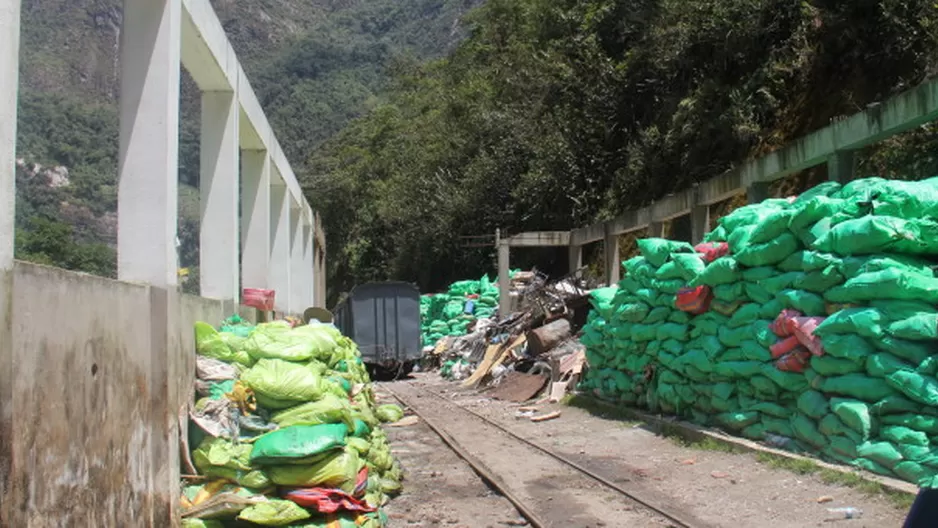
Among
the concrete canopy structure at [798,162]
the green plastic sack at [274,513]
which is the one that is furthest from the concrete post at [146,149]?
the concrete canopy structure at [798,162]

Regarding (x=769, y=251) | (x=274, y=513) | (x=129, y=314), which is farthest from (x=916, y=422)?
(x=129, y=314)

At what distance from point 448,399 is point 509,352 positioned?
2.04m

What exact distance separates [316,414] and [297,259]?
14067mm

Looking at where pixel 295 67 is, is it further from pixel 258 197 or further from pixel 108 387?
pixel 108 387

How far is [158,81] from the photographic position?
6355mm

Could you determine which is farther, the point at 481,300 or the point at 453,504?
the point at 481,300

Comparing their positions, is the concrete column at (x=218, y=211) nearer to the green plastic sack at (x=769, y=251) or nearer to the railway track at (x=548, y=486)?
the railway track at (x=548, y=486)

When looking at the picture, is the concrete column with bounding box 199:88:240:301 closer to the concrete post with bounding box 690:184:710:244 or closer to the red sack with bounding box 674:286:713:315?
the red sack with bounding box 674:286:713:315

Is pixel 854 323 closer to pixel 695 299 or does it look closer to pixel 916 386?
pixel 916 386

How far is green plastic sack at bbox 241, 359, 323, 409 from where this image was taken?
6574 mm

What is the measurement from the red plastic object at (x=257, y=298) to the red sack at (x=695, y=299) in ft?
18.6

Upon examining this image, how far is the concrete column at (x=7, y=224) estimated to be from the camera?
11.3ft

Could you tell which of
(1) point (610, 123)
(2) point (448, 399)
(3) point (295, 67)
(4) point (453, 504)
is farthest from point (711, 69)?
(3) point (295, 67)

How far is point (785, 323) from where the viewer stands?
26.3 ft
